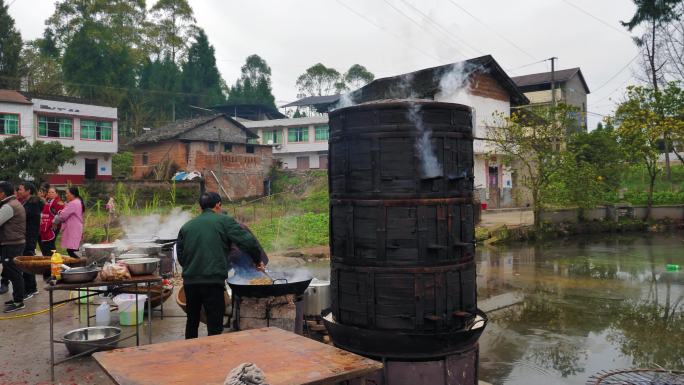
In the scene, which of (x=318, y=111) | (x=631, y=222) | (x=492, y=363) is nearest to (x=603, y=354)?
(x=492, y=363)

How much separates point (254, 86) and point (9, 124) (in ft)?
124

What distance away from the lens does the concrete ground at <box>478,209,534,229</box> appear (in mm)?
20316

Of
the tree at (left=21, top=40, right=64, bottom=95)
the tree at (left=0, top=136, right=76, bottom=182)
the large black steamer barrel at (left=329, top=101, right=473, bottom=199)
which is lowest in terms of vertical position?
the large black steamer barrel at (left=329, top=101, right=473, bottom=199)

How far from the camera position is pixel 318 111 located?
170 feet

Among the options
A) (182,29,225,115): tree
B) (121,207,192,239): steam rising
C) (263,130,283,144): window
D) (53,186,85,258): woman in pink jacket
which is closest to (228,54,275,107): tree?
(182,29,225,115): tree

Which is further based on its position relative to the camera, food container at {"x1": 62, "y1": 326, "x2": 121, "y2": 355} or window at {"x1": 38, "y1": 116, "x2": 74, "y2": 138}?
window at {"x1": 38, "y1": 116, "x2": 74, "y2": 138}

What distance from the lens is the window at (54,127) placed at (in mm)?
31438

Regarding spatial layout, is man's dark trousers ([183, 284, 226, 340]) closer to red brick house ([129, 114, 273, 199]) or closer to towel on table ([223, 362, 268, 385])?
towel on table ([223, 362, 268, 385])

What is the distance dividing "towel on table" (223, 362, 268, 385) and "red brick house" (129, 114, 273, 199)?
30.6 m

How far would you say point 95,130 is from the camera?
1347 inches

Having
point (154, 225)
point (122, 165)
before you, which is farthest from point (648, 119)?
point (122, 165)

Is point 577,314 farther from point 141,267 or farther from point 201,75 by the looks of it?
point 201,75

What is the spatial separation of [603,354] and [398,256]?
4113 millimetres

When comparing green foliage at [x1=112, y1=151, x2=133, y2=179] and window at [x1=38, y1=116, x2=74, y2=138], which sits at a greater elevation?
window at [x1=38, y1=116, x2=74, y2=138]
